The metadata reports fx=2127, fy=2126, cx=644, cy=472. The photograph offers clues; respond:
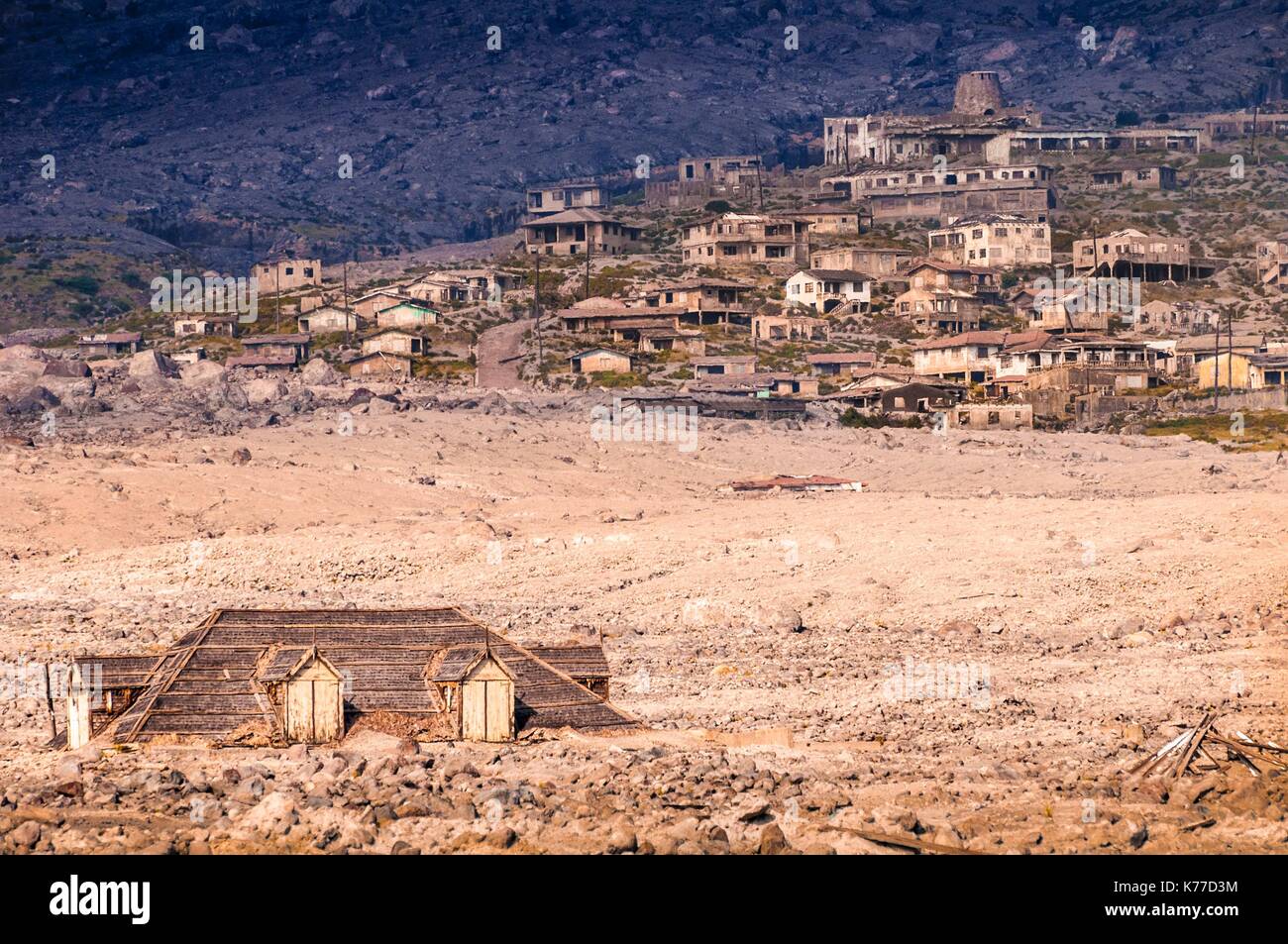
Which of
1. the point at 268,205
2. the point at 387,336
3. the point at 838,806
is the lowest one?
the point at 838,806

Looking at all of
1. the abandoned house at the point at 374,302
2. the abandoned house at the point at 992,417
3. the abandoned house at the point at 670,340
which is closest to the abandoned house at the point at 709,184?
the abandoned house at the point at 374,302

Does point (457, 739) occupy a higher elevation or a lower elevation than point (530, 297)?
lower

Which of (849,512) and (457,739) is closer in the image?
(457,739)

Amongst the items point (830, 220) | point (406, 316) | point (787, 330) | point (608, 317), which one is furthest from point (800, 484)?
point (830, 220)

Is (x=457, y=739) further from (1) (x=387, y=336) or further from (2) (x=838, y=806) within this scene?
(1) (x=387, y=336)

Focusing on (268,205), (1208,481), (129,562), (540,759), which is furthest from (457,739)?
(268,205)

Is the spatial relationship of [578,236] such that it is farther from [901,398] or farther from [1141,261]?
[901,398]
